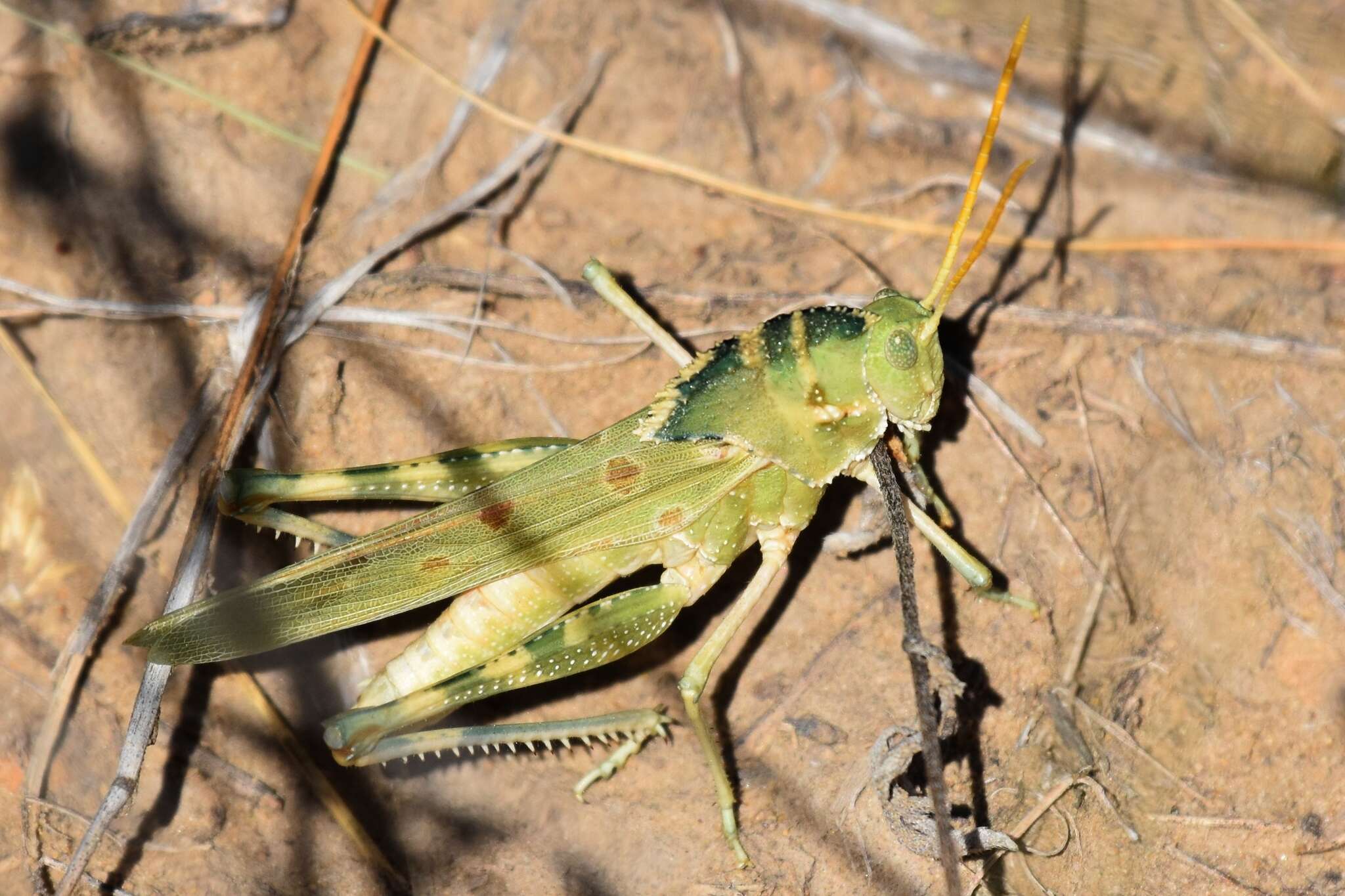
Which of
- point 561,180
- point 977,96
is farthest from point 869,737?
point 977,96

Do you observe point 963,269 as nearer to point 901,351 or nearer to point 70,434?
point 901,351

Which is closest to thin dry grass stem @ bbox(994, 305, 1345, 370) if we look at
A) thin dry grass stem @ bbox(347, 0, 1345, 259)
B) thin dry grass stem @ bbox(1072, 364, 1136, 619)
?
thin dry grass stem @ bbox(1072, 364, 1136, 619)

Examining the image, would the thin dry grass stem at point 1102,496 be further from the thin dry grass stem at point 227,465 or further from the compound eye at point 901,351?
the thin dry grass stem at point 227,465

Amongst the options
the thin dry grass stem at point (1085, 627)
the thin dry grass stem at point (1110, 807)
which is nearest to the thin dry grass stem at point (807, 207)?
the thin dry grass stem at point (1085, 627)

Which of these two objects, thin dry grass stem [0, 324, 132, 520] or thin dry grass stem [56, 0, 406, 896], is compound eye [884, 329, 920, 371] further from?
thin dry grass stem [0, 324, 132, 520]

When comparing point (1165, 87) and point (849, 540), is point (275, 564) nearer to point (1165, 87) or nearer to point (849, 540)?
point (849, 540)
